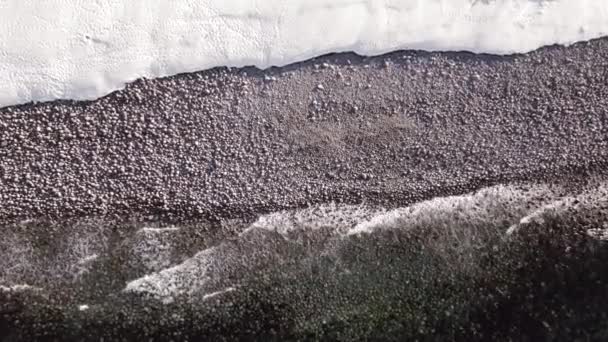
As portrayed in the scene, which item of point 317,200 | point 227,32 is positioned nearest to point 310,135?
point 317,200

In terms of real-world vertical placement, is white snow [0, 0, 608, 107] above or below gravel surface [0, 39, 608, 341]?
above

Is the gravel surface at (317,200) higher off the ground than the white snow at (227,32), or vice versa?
the white snow at (227,32)

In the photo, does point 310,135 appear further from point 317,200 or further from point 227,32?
point 227,32

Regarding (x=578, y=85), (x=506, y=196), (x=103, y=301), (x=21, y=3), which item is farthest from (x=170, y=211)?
(x=578, y=85)

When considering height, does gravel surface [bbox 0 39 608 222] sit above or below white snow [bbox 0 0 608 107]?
below

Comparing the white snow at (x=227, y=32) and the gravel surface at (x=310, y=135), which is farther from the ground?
the white snow at (x=227, y=32)

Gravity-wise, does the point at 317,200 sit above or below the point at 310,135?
below

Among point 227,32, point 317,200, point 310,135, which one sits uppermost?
point 227,32

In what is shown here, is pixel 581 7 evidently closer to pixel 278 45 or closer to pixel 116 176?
pixel 278 45
